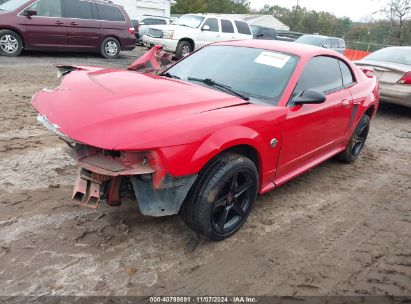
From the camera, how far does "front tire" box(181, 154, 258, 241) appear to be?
2.69 m

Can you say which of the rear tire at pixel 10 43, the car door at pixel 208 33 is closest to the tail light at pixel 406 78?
the car door at pixel 208 33

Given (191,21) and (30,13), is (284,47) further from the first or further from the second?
(191,21)

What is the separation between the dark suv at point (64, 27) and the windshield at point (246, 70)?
25.7 feet

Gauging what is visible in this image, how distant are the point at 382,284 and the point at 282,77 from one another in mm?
1962

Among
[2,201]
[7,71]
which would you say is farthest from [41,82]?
[2,201]

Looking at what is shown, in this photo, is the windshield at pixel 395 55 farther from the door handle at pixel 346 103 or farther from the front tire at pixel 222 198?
the front tire at pixel 222 198

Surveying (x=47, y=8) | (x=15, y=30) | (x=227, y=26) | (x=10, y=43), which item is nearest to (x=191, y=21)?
(x=227, y=26)

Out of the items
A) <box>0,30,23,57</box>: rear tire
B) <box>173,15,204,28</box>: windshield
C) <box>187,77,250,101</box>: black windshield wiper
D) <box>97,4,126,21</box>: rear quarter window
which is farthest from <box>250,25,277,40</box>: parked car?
<box>187,77,250,101</box>: black windshield wiper

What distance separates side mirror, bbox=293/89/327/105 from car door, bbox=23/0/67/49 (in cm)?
925

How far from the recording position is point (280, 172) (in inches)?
138

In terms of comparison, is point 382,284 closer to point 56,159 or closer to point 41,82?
point 56,159

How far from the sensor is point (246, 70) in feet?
11.7

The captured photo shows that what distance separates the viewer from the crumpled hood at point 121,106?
7.81ft

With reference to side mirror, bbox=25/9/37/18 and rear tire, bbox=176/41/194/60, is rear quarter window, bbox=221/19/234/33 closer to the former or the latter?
rear tire, bbox=176/41/194/60
